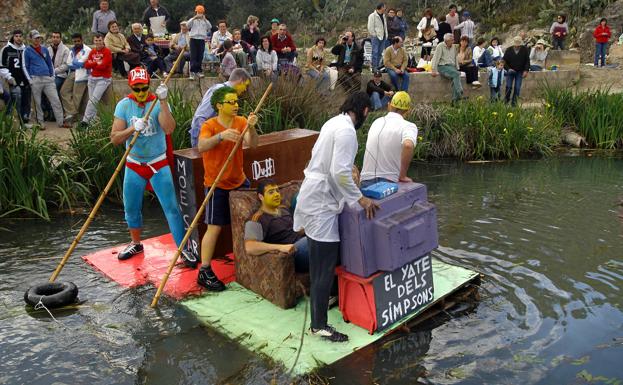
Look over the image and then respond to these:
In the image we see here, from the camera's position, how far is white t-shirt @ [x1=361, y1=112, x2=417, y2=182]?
20.0 feet

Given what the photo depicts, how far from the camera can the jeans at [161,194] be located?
639cm

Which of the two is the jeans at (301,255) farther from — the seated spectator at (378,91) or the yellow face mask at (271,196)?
the seated spectator at (378,91)

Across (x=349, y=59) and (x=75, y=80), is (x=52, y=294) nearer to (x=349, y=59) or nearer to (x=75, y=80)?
(x=75, y=80)

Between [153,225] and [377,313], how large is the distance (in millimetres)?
4183

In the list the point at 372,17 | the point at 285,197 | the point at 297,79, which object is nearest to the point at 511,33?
the point at 372,17

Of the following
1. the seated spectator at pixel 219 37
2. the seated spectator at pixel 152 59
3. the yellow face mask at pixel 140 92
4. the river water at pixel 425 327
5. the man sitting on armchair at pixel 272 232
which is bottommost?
the river water at pixel 425 327

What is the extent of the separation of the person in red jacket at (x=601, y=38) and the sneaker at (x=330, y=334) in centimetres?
1843

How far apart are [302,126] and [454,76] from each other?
672 cm

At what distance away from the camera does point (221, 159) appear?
604 centimetres

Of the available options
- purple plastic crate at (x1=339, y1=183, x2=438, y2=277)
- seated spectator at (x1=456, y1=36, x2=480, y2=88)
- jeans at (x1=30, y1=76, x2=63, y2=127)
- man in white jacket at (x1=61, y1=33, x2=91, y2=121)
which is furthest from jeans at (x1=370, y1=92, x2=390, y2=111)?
purple plastic crate at (x1=339, y1=183, x2=438, y2=277)

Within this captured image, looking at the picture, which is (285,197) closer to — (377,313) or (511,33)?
(377,313)

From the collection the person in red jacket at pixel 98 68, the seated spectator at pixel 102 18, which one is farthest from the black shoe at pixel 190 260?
the seated spectator at pixel 102 18

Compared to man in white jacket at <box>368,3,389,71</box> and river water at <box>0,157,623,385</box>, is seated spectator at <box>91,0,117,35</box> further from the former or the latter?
river water at <box>0,157,623,385</box>

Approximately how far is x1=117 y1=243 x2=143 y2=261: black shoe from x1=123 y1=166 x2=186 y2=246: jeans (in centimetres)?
45
